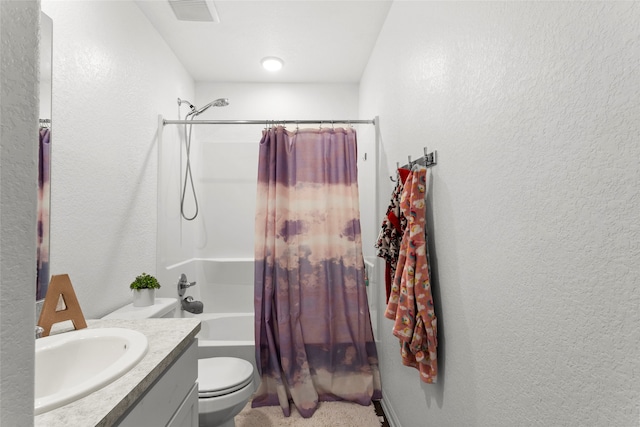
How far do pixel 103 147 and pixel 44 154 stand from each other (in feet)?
1.31

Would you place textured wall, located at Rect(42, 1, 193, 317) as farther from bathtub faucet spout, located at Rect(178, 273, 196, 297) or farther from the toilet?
bathtub faucet spout, located at Rect(178, 273, 196, 297)

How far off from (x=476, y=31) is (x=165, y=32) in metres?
2.05

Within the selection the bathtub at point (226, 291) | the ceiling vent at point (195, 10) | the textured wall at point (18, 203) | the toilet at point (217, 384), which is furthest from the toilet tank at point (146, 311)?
the ceiling vent at point (195, 10)

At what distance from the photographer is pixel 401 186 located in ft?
4.74

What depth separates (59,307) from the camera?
3.60ft

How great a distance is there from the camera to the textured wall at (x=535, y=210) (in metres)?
0.54

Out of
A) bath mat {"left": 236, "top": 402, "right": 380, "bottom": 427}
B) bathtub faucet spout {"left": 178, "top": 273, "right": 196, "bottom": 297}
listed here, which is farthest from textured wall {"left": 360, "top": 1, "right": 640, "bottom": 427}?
bathtub faucet spout {"left": 178, "top": 273, "right": 196, "bottom": 297}

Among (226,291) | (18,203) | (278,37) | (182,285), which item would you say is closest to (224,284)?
(226,291)

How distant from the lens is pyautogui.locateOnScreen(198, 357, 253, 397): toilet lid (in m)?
1.55

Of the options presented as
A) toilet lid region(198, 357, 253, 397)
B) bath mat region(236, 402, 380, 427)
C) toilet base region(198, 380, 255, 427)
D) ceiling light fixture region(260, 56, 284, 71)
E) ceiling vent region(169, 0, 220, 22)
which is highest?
ceiling light fixture region(260, 56, 284, 71)

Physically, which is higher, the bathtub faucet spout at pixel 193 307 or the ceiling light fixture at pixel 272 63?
the ceiling light fixture at pixel 272 63

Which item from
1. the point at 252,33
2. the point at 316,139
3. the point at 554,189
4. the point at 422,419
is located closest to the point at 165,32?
the point at 252,33

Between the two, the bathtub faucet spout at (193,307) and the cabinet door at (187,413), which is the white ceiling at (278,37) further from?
the cabinet door at (187,413)

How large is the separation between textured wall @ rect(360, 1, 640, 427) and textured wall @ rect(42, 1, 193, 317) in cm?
150
